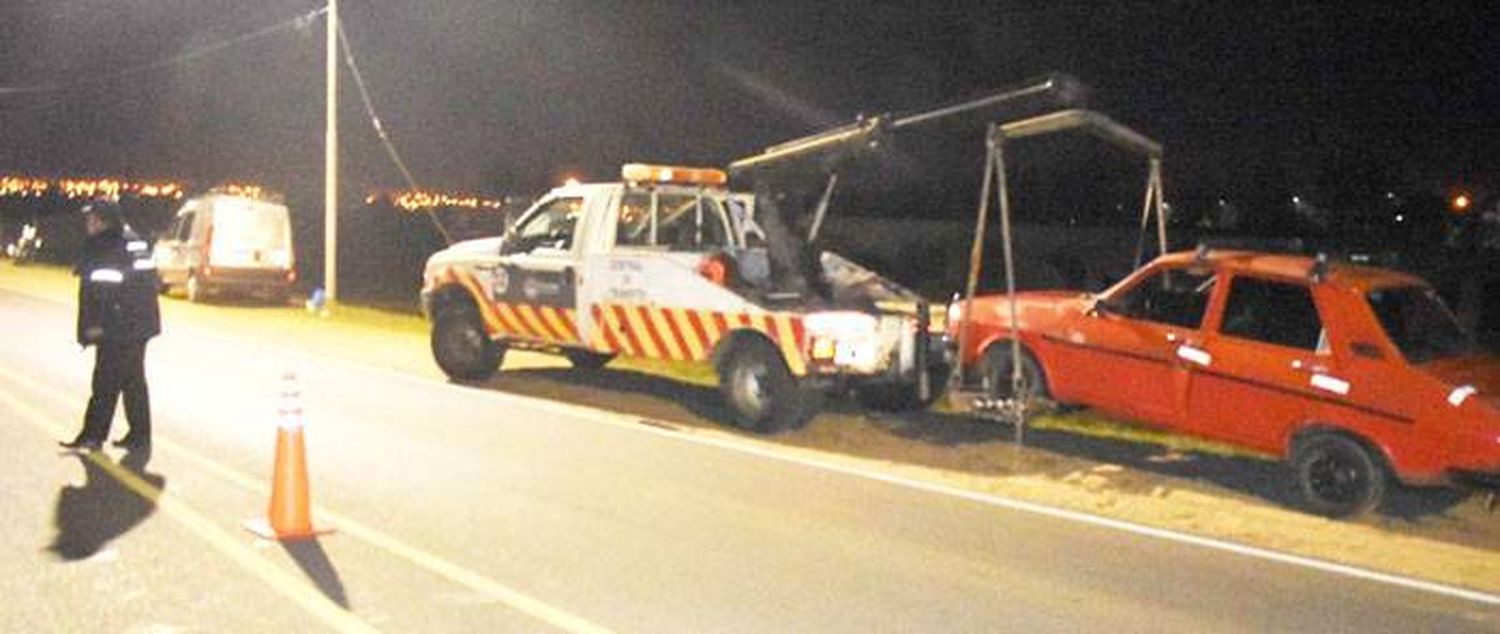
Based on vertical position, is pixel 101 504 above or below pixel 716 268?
below

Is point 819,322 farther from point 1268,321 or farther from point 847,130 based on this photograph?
point 1268,321

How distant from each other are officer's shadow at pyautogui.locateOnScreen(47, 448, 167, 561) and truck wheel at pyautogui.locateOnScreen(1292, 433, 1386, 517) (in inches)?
275

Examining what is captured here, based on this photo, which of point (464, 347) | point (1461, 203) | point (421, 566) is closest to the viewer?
point (421, 566)

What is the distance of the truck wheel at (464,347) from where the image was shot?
50.3ft

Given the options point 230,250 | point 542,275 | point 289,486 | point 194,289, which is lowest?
point 289,486

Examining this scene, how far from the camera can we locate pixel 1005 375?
492 inches

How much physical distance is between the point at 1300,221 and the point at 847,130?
1746 inches

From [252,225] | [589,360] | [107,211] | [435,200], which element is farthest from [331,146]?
[435,200]

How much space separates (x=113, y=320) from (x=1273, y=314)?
7825 mm

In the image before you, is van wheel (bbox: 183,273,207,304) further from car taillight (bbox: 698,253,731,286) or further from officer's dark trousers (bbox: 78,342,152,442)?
officer's dark trousers (bbox: 78,342,152,442)

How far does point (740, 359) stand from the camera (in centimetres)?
1289

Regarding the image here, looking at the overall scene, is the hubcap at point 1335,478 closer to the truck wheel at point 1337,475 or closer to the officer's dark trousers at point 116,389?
the truck wheel at point 1337,475

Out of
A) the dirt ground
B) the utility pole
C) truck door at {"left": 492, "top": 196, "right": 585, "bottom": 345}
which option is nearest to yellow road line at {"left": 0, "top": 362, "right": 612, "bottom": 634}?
the dirt ground

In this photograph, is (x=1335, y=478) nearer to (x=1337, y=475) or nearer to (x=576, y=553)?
(x=1337, y=475)
